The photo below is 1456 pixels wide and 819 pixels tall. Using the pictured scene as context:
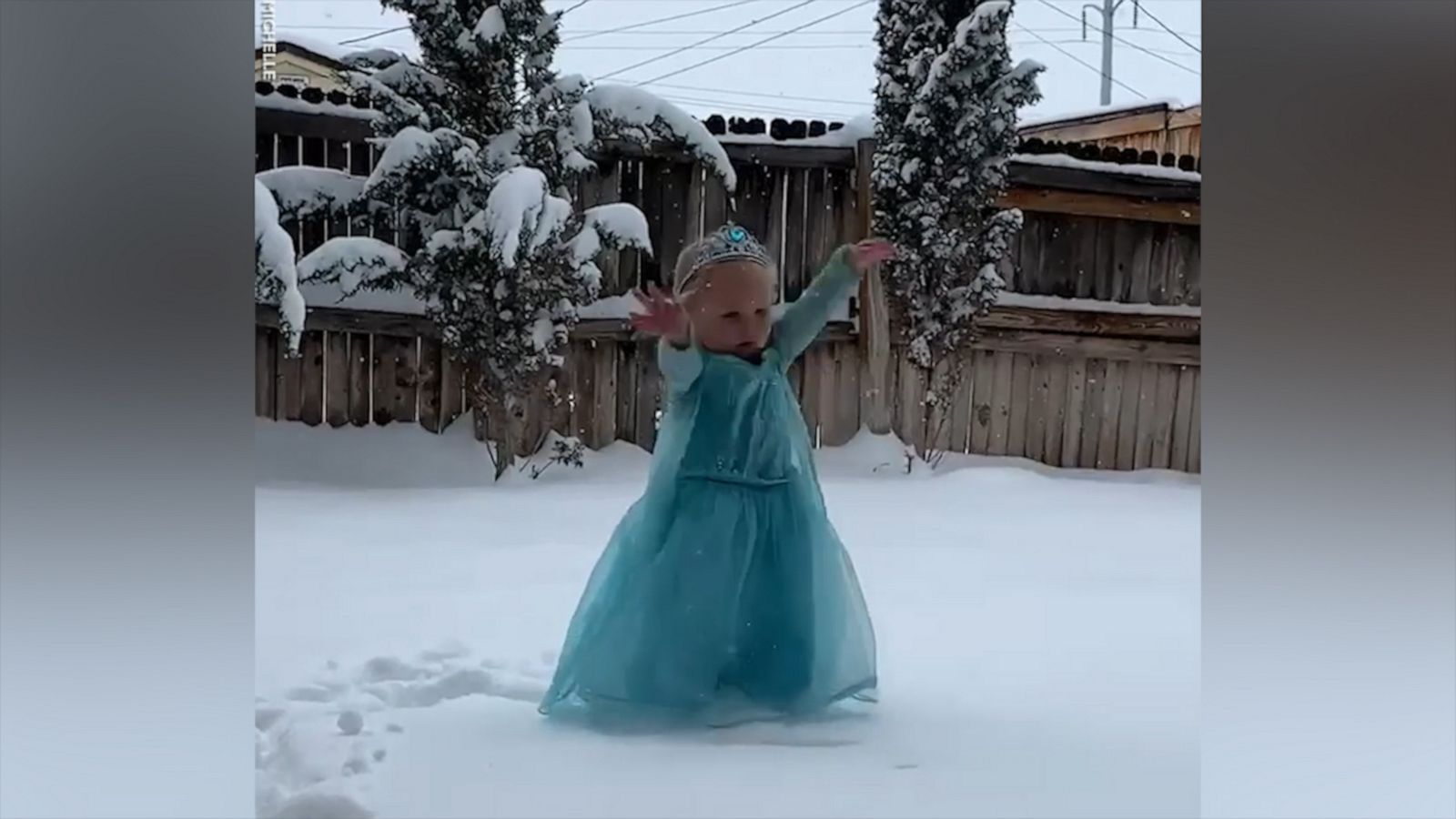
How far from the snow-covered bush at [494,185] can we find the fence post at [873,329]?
210 mm

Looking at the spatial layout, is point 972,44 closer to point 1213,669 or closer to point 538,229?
point 538,229

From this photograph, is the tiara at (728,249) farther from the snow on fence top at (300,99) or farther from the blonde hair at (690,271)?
the snow on fence top at (300,99)

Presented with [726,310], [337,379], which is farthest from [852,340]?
[337,379]

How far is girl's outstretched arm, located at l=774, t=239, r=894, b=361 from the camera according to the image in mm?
1216

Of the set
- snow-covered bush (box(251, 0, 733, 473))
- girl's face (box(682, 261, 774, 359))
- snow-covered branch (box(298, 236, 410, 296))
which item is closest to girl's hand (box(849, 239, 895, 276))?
girl's face (box(682, 261, 774, 359))

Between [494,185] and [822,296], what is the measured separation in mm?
Answer: 368

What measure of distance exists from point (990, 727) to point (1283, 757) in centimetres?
27

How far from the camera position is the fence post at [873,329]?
53.6 inches

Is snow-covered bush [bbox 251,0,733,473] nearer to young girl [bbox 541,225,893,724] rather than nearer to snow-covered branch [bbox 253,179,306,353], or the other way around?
snow-covered branch [bbox 253,179,306,353]

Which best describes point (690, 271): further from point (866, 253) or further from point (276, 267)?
point (276, 267)

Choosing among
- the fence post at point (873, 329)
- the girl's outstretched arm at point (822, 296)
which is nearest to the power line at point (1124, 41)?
the fence post at point (873, 329)

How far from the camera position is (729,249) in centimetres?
121

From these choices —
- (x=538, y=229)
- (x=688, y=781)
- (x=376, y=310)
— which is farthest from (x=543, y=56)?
(x=688, y=781)

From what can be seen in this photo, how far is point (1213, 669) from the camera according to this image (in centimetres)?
105
